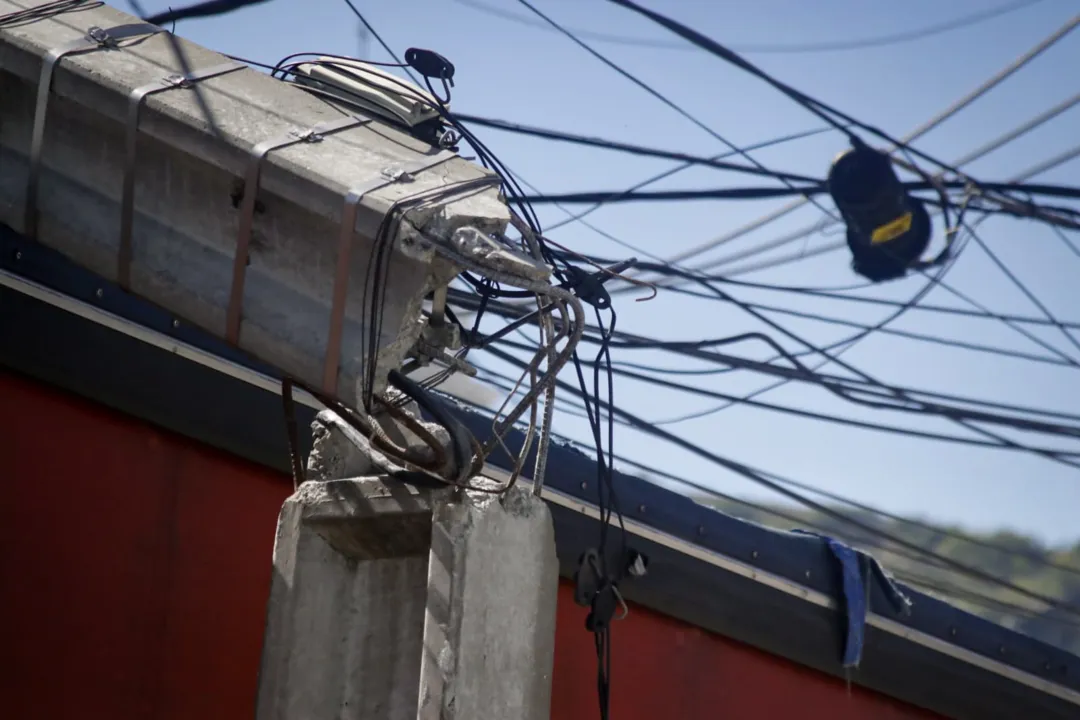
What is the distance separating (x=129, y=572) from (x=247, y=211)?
200 cm

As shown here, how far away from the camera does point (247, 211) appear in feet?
9.45

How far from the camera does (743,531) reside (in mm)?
4781

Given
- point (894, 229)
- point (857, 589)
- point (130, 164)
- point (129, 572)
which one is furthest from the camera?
point (894, 229)

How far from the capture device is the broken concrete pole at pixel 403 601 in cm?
277

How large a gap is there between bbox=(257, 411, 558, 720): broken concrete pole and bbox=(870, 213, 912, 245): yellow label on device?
3.20m

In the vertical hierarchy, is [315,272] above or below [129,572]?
above

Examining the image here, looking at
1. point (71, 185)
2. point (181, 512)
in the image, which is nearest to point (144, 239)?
point (71, 185)

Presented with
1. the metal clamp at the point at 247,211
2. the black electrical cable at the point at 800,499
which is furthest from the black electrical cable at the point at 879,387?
the metal clamp at the point at 247,211

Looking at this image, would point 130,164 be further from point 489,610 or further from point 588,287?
point 489,610

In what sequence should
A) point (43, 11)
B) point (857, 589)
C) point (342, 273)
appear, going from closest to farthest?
point (342, 273), point (43, 11), point (857, 589)

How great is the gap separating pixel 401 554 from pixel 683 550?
1.68 meters

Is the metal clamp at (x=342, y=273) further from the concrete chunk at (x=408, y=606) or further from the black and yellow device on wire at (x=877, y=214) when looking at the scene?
the black and yellow device on wire at (x=877, y=214)

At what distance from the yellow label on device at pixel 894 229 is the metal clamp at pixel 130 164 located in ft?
11.8

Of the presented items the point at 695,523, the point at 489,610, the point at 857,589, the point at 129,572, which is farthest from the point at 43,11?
the point at 857,589
